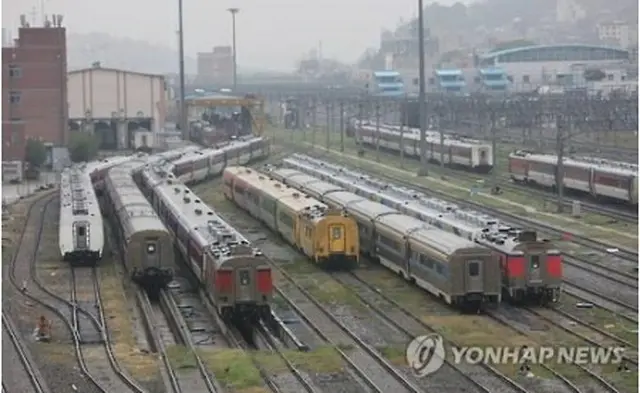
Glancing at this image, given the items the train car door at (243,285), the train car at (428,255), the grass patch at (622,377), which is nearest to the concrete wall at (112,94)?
the train car at (428,255)

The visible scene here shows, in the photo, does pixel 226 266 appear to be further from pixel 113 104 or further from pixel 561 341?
pixel 113 104

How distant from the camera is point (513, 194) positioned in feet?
158

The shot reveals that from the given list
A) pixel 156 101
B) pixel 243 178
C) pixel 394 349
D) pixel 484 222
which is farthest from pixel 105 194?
pixel 156 101

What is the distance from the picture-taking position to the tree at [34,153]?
59688 millimetres

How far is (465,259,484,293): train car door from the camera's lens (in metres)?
22.8

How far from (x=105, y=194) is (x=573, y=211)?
602 inches

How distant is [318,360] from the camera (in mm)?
19062

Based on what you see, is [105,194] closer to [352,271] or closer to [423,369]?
[352,271]

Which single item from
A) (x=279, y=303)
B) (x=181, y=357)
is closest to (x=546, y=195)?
(x=279, y=303)

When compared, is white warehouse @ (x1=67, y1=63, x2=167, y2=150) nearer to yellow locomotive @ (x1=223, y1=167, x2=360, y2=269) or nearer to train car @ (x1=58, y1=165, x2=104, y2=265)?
yellow locomotive @ (x1=223, y1=167, x2=360, y2=269)

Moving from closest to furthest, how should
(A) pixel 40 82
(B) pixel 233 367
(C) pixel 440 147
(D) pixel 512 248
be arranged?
(B) pixel 233 367
(D) pixel 512 248
(C) pixel 440 147
(A) pixel 40 82

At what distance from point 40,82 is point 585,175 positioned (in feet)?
104

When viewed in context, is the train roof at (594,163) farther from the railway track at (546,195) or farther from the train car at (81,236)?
the train car at (81,236)

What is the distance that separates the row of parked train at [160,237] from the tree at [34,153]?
13182 millimetres
